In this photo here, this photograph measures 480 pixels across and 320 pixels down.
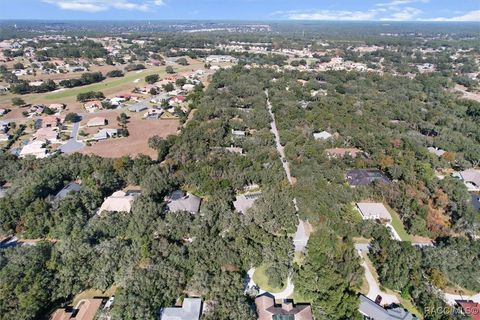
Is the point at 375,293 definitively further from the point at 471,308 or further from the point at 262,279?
the point at 262,279

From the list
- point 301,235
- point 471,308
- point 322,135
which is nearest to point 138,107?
point 322,135

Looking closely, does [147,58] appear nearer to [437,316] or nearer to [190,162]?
[190,162]

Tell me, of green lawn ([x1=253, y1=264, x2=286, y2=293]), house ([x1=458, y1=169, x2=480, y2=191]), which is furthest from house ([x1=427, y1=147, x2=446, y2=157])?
green lawn ([x1=253, y1=264, x2=286, y2=293])

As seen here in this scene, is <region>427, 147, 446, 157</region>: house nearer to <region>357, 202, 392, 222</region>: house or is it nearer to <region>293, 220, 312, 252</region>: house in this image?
<region>357, 202, 392, 222</region>: house

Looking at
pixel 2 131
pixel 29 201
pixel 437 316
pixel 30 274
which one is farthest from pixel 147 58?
pixel 437 316

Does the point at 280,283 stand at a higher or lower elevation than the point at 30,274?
lower

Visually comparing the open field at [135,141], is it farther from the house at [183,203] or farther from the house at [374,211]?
the house at [374,211]
